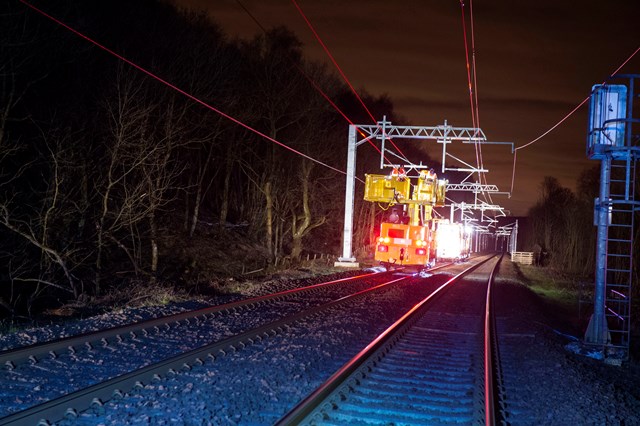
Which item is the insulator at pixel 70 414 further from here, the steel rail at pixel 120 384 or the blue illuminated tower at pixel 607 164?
the blue illuminated tower at pixel 607 164

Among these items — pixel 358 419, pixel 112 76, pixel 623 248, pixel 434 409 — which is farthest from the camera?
pixel 623 248

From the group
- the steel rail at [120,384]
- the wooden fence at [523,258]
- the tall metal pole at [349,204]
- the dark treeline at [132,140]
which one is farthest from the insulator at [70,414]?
the wooden fence at [523,258]

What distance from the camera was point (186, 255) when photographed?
27.9 m

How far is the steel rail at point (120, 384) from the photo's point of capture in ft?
17.6

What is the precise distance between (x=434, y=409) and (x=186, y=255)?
74.3 ft

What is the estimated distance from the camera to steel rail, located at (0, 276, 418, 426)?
5.38m

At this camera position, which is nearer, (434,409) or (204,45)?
(434,409)

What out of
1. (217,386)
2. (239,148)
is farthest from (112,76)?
(217,386)

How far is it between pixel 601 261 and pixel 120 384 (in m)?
9.48

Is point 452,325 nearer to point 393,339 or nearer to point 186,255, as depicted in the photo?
point 393,339

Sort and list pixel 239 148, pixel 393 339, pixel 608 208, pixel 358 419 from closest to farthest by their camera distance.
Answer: pixel 358 419 < pixel 393 339 < pixel 608 208 < pixel 239 148

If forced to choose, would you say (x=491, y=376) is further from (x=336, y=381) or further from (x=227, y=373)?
(x=227, y=373)

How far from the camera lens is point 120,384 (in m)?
6.59

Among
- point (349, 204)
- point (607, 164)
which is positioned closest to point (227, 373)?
point (607, 164)
